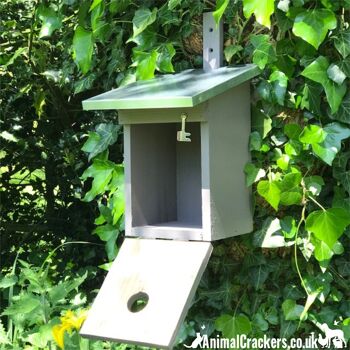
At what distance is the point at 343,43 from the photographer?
1.81 meters

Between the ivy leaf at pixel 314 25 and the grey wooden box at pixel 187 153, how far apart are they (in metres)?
0.20

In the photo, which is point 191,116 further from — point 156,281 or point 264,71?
point 156,281

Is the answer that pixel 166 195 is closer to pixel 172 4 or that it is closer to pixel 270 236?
pixel 270 236

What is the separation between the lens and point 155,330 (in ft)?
5.39

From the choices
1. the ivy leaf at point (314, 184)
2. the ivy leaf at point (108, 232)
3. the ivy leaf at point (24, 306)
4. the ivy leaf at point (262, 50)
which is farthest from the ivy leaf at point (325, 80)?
the ivy leaf at point (24, 306)

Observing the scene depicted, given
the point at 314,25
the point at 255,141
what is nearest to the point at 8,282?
the point at 255,141

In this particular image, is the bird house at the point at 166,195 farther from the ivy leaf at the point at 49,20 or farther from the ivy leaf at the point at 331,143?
the ivy leaf at the point at 49,20

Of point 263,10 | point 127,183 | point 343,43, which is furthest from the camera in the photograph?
point 127,183

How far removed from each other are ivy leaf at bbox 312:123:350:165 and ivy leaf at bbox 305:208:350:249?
14cm

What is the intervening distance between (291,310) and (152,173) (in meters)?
0.58

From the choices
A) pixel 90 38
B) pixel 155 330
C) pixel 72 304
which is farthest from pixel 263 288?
pixel 90 38

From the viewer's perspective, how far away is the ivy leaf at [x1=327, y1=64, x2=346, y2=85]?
1.81m

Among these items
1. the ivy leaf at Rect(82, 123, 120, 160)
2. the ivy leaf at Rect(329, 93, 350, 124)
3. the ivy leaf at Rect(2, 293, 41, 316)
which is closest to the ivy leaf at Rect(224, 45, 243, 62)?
the ivy leaf at Rect(329, 93, 350, 124)

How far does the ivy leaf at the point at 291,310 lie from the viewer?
2.01 m
